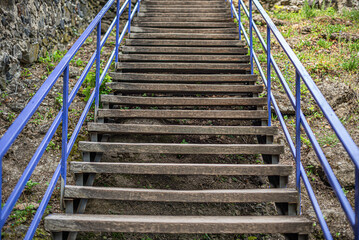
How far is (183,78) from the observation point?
130 inches

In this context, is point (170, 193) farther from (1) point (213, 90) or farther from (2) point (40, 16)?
(2) point (40, 16)

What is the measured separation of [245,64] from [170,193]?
2182 millimetres

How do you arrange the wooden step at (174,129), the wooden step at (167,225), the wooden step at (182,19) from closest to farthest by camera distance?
the wooden step at (167,225), the wooden step at (174,129), the wooden step at (182,19)

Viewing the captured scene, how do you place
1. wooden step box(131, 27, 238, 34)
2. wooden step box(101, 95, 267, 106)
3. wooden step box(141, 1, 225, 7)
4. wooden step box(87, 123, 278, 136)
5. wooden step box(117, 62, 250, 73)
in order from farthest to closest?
1. wooden step box(141, 1, 225, 7)
2. wooden step box(131, 27, 238, 34)
3. wooden step box(117, 62, 250, 73)
4. wooden step box(101, 95, 267, 106)
5. wooden step box(87, 123, 278, 136)

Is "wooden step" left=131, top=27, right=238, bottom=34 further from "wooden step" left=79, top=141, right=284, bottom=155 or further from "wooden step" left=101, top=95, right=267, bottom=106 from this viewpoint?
"wooden step" left=79, top=141, right=284, bottom=155

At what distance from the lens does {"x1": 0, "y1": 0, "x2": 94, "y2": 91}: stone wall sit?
3070mm

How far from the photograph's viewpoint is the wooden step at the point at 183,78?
10.8 feet

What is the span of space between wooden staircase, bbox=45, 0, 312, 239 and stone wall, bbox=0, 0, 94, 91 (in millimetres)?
1135

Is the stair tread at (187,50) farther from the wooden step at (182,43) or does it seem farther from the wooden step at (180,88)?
the wooden step at (180,88)

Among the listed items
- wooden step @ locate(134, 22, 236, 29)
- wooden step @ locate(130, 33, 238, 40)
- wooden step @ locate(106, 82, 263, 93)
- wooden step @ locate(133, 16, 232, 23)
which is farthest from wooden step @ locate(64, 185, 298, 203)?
wooden step @ locate(133, 16, 232, 23)

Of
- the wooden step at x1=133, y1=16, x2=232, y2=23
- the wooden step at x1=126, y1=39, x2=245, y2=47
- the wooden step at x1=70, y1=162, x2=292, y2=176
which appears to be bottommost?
the wooden step at x1=70, y1=162, x2=292, y2=176

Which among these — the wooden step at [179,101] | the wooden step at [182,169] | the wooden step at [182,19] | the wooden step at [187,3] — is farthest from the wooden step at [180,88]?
the wooden step at [187,3]

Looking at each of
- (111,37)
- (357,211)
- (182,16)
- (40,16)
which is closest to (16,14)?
(40,16)

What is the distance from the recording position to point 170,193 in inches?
77.5
